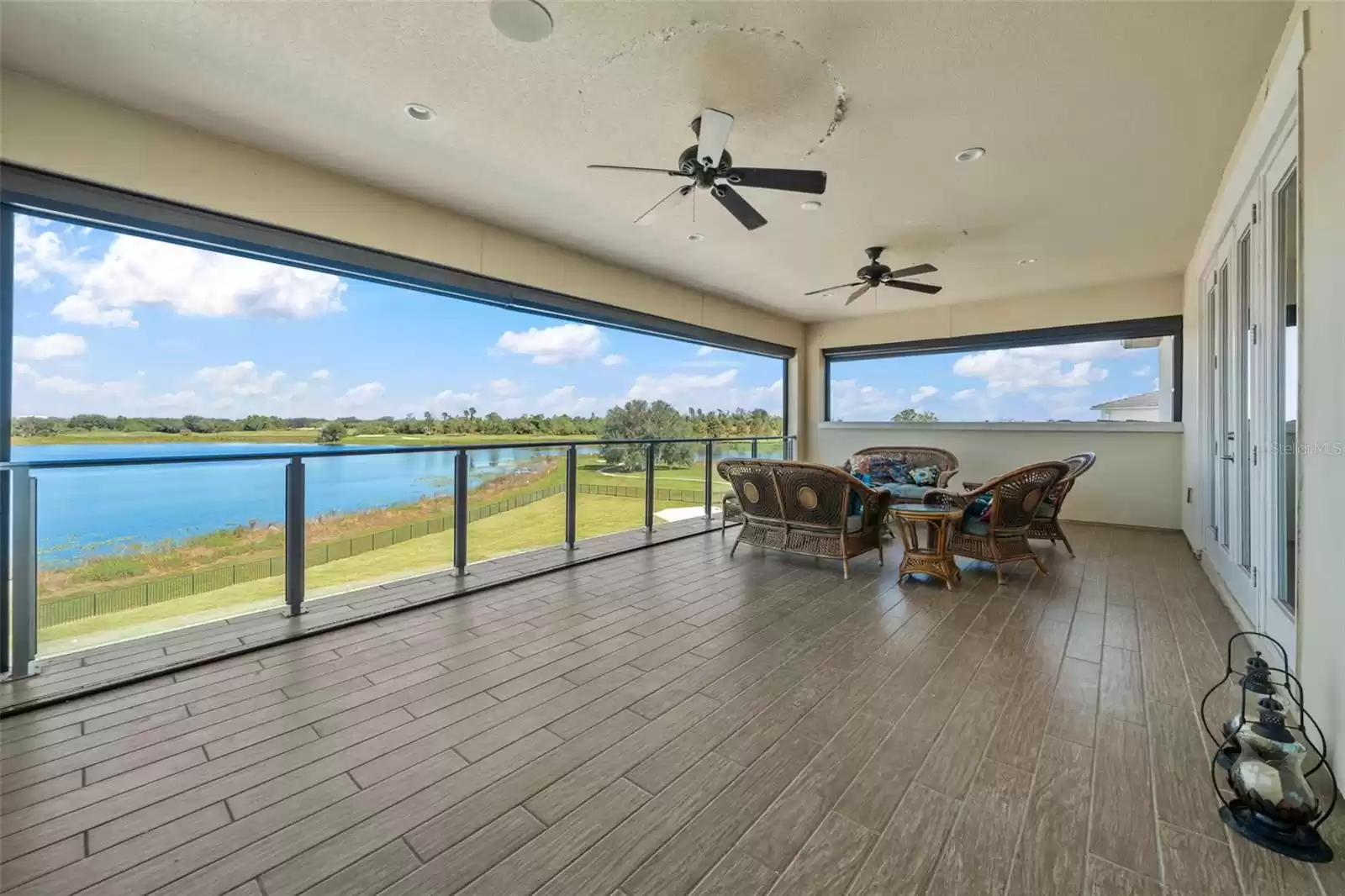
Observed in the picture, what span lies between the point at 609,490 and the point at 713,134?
3483 millimetres

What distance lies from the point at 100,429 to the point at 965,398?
8449mm

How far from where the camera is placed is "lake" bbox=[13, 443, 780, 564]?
249 centimetres

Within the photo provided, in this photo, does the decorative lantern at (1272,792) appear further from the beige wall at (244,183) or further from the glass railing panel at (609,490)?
the beige wall at (244,183)

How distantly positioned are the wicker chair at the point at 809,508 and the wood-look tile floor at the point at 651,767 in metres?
1.09

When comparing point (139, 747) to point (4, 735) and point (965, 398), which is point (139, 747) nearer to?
point (4, 735)

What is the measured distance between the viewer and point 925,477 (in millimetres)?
5668

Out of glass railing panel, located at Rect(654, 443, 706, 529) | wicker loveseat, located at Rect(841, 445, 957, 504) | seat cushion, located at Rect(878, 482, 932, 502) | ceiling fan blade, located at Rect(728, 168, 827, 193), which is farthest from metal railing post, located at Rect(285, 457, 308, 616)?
wicker loveseat, located at Rect(841, 445, 957, 504)

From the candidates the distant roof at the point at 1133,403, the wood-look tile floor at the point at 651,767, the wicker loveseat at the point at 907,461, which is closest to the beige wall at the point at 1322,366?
the wood-look tile floor at the point at 651,767

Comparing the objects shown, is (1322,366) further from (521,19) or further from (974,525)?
(521,19)

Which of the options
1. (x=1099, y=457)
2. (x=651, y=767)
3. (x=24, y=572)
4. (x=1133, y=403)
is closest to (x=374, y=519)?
(x=24, y=572)

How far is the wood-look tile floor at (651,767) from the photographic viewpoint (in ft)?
4.45

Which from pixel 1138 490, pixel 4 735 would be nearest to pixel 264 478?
pixel 4 735

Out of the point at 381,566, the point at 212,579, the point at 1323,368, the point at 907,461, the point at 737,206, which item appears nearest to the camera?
the point at 1323,368

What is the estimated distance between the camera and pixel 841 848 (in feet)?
4.68
